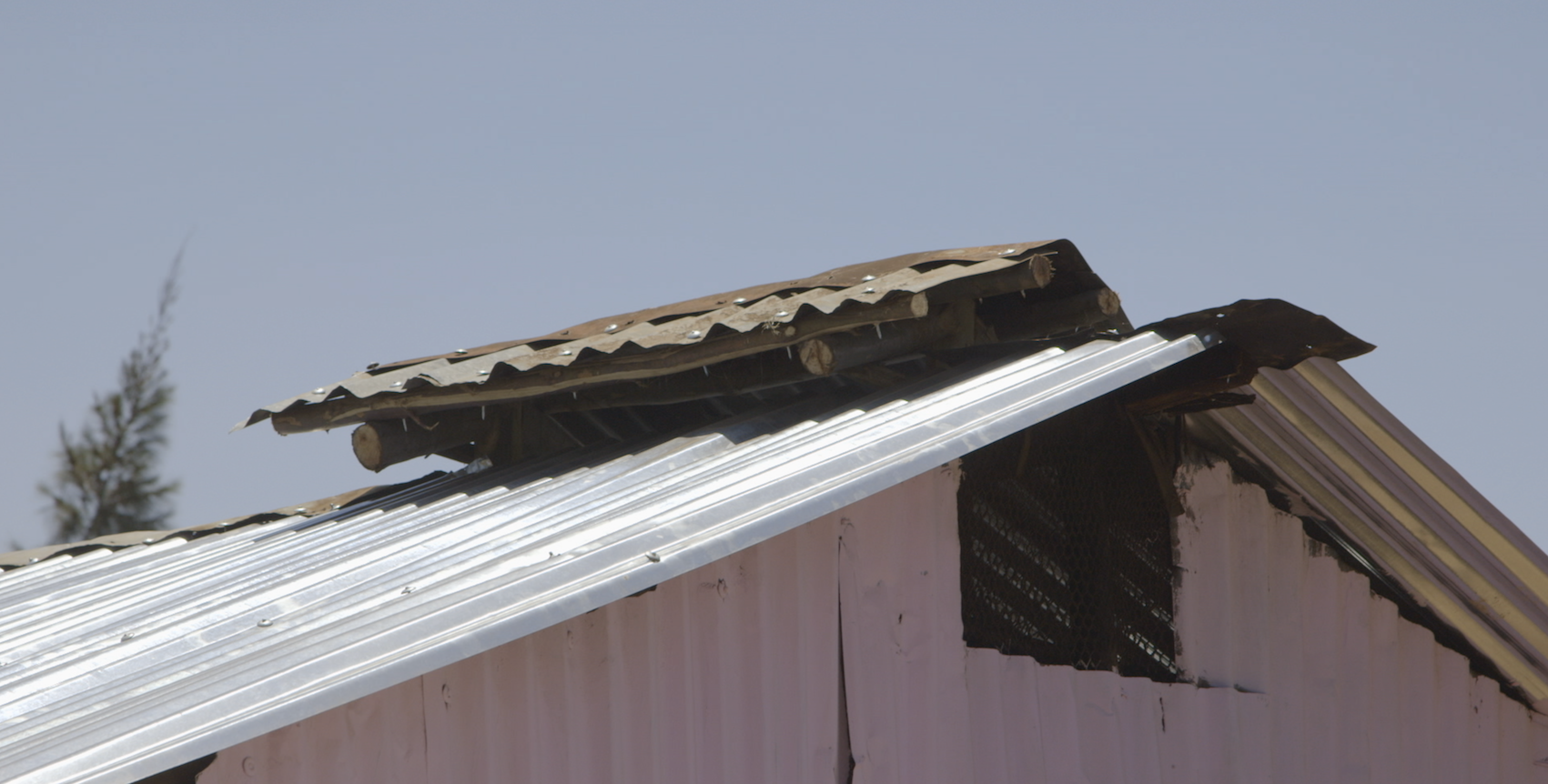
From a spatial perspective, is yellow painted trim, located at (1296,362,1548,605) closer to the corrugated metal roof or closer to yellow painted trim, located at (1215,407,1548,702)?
yellow painted trim, located at (1215,407,1548,702)

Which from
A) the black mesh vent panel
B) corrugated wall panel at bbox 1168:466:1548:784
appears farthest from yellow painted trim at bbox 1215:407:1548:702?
the black mesh vent panel

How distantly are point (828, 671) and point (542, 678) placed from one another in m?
0.90

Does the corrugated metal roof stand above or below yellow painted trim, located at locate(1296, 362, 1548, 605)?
above

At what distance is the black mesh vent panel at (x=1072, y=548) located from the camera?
4.68m

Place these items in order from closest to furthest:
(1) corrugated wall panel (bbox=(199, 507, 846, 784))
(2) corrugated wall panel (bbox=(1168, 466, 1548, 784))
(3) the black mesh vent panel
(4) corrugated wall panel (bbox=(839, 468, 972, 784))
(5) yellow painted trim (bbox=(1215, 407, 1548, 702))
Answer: (1) corrugated wall panel (bbox=(199, 507, 846, 784)), (4) corrugated wall panel (bbox=(839, 468, 972, 784)), (3) the black mesh vent panel, (5) yellow painted trim (bbox=(1215, 407, 1548, 702)), (2) corrugated wall panel (bbox=(1168, 466, 1548, 784))

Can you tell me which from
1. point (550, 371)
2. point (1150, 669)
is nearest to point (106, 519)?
point (550, 371)

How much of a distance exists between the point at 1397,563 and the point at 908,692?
2.57m

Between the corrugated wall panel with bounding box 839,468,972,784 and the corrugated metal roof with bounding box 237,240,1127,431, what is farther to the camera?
the corrugated metal roof with bounding box 237,240,1127,431

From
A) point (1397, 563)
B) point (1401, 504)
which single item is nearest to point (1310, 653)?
point (1397, 563)

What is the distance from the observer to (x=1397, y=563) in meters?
5.69

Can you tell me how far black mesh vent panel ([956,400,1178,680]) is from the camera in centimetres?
468

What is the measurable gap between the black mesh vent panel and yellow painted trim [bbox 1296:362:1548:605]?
71cm

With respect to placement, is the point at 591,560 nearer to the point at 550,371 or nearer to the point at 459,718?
the point at 459,718

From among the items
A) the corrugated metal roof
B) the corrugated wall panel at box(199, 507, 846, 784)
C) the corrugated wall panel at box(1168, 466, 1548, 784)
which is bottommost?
the corrugated wall panel at box(1168, 466, 1548, 784)
